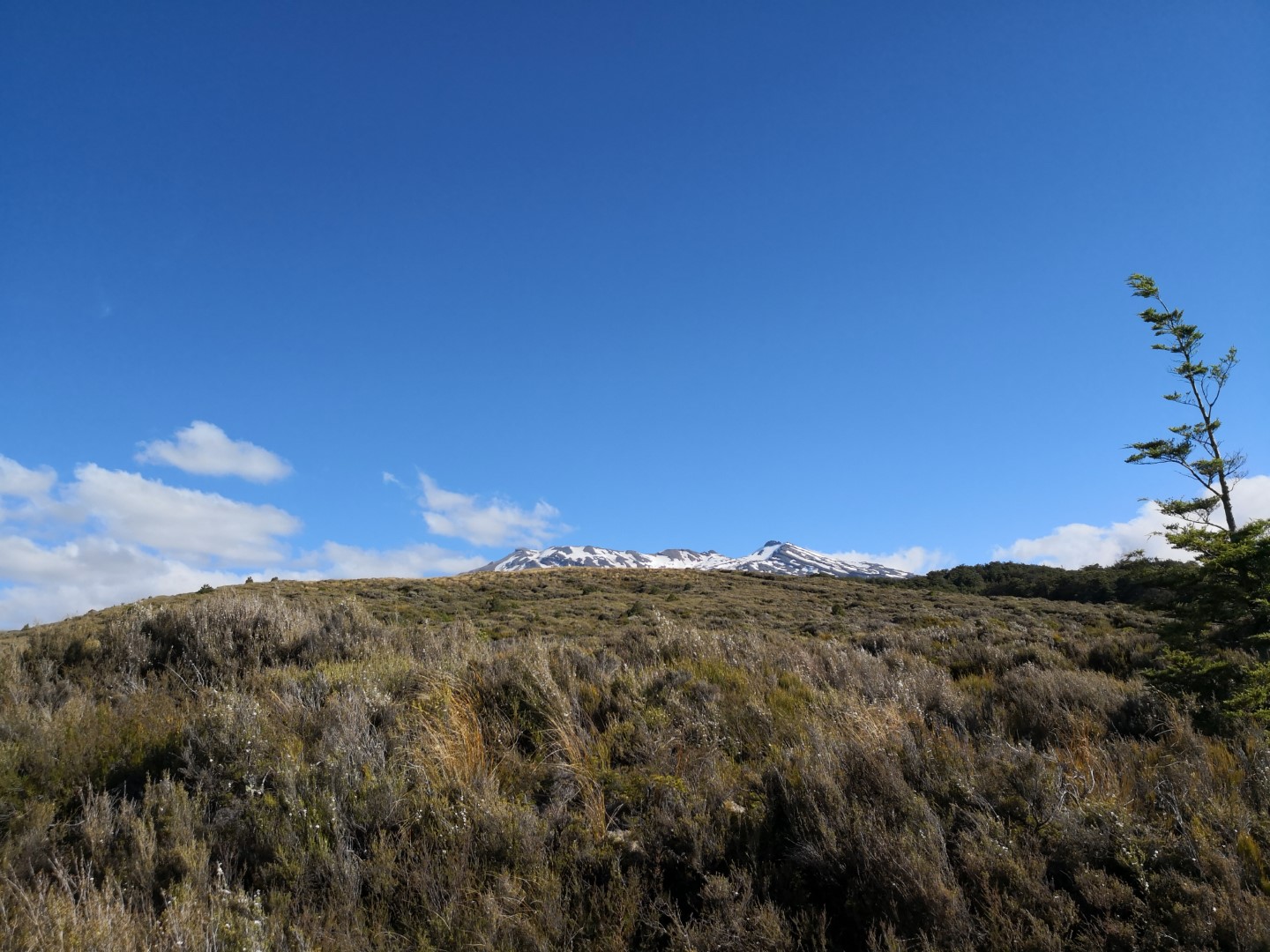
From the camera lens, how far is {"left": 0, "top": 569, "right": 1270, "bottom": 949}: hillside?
11.4 feet

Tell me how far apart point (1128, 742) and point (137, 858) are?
7593 millimetres

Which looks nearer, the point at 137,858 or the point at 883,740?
the point at 137,858

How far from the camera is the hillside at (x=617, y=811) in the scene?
3.46 meters

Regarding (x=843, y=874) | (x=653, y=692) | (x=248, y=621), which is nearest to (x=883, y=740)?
(x=843, y=874)

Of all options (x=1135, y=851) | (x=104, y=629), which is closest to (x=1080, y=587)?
(x=1135, y=851)

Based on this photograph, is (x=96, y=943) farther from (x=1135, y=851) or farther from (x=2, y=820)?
(x=1135, y=851)

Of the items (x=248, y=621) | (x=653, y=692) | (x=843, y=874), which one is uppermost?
(x=248, y=621)

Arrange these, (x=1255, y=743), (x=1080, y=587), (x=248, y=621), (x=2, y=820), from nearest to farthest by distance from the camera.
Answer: (x=2, y=820), (x=1255, y=743), (x=248, y=621), (x=1080, y=587)

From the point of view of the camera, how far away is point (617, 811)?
15.5 ft

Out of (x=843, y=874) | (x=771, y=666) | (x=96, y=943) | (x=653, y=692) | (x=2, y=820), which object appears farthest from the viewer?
(x=771, y=666)

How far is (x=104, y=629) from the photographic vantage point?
10.1m

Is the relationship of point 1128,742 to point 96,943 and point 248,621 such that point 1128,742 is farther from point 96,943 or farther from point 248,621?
point 248,621

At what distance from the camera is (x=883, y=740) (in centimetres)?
533

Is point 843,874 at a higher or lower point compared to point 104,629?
lower
